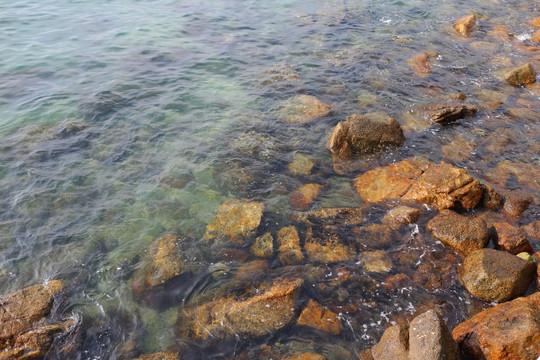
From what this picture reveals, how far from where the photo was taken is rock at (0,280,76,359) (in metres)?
4.96

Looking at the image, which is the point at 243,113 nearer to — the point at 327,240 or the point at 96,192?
the point at 96,192

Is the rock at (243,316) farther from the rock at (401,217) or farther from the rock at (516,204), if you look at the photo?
the rock at (516,204)

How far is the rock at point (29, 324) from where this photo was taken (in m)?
4.96

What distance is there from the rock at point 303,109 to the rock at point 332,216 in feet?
12.2

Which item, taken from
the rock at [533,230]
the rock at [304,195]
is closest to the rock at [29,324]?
the rock at [304,195]

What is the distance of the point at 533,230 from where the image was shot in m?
6.62

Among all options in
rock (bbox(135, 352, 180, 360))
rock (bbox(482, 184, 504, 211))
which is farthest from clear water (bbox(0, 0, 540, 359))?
rock (bbox(482, 184, 504, 211))

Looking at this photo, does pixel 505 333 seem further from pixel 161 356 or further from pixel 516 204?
pixel 161 356

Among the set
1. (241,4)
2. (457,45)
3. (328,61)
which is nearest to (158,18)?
(241,4)

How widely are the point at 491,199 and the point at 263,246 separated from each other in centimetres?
481

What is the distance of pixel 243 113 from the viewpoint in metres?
10.8

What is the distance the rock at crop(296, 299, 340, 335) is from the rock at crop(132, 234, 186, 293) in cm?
230

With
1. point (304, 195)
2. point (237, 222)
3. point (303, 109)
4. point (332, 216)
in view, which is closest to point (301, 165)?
point (304, 195)

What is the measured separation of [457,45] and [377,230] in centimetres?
1169
